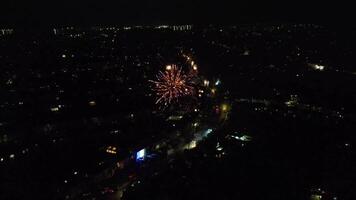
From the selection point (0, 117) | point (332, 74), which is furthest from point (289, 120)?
point (332, 74)

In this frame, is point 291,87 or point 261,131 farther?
point 291,87

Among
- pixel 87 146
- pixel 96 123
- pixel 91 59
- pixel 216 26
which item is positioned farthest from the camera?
pixel 216 26

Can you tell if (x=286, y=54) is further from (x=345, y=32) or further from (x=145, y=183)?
(x=145, y=183)

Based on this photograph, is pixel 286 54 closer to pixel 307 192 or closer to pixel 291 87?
pixel 291 87

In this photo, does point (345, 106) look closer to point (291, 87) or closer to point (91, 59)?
point (291, 87)

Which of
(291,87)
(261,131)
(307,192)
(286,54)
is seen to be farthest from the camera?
(286,54)

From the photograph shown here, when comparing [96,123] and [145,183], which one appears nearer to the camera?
[145,183]

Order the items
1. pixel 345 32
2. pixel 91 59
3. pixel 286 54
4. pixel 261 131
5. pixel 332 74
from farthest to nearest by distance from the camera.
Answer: pixel 345 32 < pixel 286 54 < pixel 91 59 < pixel 332 74 < pixel 261 131

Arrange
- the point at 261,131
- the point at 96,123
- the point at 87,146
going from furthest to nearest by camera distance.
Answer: the point at 96,123
the point at 261,131
the point at 87,146

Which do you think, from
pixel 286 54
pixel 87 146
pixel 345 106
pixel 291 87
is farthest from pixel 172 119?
pixel 286 54
